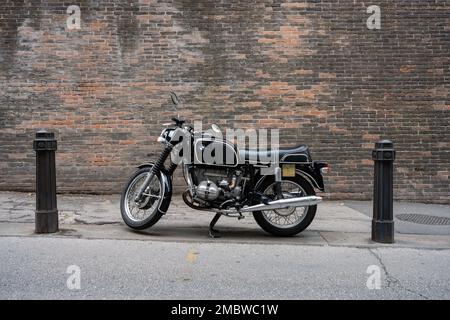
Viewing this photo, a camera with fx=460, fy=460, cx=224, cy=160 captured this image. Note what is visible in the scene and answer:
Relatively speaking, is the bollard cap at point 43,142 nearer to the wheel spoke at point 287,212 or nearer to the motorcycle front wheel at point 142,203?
the motorcycle front wheel at point 142,203

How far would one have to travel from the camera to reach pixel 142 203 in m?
5.86

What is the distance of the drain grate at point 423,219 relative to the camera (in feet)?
22.4

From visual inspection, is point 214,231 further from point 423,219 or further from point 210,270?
point 423,219

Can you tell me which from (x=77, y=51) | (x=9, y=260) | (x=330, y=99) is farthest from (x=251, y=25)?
(x=9, y=260)

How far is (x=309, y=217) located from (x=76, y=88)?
4937 millimetres

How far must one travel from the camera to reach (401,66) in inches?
326

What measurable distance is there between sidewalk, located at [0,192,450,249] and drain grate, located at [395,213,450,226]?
15 millimetres

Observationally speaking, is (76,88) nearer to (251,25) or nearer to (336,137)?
(251,25)

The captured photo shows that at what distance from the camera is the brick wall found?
8250mm

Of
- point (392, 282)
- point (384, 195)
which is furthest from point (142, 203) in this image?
point (392, 282)

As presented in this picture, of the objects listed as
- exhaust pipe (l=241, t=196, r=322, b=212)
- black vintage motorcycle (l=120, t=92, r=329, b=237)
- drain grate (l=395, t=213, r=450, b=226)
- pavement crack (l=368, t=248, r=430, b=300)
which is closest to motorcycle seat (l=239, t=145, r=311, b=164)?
black vintage motorcycle (l=120, t=92, r=329, b=237)

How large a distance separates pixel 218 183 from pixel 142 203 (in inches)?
39.6

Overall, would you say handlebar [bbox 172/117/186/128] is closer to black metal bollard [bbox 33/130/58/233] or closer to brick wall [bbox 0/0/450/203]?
black metal bollard [bbox 33/130/58/233]

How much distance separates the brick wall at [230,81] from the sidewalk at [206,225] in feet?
2.40
